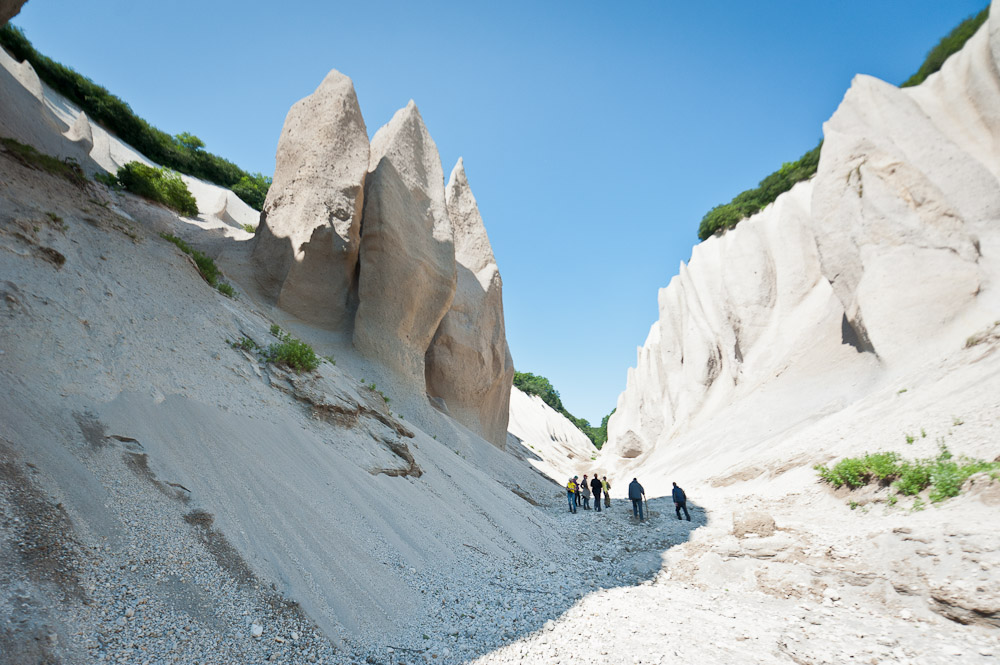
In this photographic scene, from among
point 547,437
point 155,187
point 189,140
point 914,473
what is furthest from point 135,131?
point 547,437

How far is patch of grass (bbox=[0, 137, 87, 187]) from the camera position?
6938mm

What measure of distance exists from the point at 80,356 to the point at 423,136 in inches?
564

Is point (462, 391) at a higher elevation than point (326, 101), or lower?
lower

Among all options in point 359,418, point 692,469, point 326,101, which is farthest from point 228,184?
point 692,469

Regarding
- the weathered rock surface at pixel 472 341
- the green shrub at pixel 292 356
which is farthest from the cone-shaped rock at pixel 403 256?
the green shrub at pixel 292 356

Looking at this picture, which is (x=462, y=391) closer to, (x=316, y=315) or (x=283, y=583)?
(x=316, y=315)

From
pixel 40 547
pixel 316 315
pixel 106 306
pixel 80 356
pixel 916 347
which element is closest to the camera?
pixel 40 547

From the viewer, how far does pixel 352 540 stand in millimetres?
4711

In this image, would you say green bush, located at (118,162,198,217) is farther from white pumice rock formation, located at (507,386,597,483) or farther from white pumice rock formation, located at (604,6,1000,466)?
white pumice rock formation, located at (604,6,1000,466)

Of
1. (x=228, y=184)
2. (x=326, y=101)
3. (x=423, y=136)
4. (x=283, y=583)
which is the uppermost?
(x=423, y=136)

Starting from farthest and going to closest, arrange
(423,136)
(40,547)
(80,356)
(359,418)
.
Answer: (423,136), (359,418), (80,356), (40,547)

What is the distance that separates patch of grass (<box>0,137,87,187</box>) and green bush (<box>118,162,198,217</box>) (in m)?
8.30

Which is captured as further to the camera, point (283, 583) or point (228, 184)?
point (228, 184)

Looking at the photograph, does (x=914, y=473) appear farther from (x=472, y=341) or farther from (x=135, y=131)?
(x=135, y=131)
